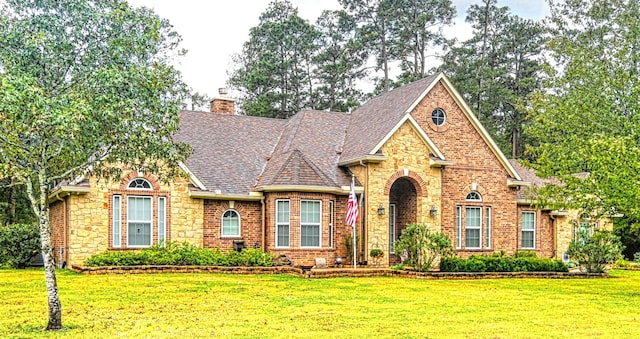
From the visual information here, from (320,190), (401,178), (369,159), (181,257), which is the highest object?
(369,159)

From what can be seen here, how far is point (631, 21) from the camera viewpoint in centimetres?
2098

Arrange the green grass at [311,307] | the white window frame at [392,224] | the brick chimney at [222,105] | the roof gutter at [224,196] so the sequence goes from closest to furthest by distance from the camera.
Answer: the green grass at [311,307], the roof gutter at [224,196], the white window frame at [392,224], the brick chimney at [222,105]

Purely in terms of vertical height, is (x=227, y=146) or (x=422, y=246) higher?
(x=227, y=146)

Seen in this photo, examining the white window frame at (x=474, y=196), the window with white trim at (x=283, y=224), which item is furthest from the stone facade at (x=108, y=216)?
the white window frame at (x=474, y=196)

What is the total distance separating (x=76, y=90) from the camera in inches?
464

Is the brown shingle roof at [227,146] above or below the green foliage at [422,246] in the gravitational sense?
above

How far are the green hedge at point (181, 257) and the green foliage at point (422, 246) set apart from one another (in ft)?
14.6

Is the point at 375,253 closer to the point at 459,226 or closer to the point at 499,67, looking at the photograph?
the point at 459,226

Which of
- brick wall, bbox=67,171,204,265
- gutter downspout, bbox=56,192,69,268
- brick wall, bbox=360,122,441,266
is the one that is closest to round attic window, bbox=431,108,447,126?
brick wall, bbox=360,122,441,266

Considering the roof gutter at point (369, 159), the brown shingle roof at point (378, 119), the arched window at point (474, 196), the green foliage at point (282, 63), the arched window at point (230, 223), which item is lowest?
the arched window at point (230, 223)

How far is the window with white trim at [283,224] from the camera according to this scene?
78.2ft

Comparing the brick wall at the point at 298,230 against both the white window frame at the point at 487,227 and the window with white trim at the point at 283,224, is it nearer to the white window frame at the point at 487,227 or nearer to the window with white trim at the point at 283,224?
the window with white trim at the point at 283,224

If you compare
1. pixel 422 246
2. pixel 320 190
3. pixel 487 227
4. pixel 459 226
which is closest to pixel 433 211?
pixel 459 226

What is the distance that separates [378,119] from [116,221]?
10353mm
